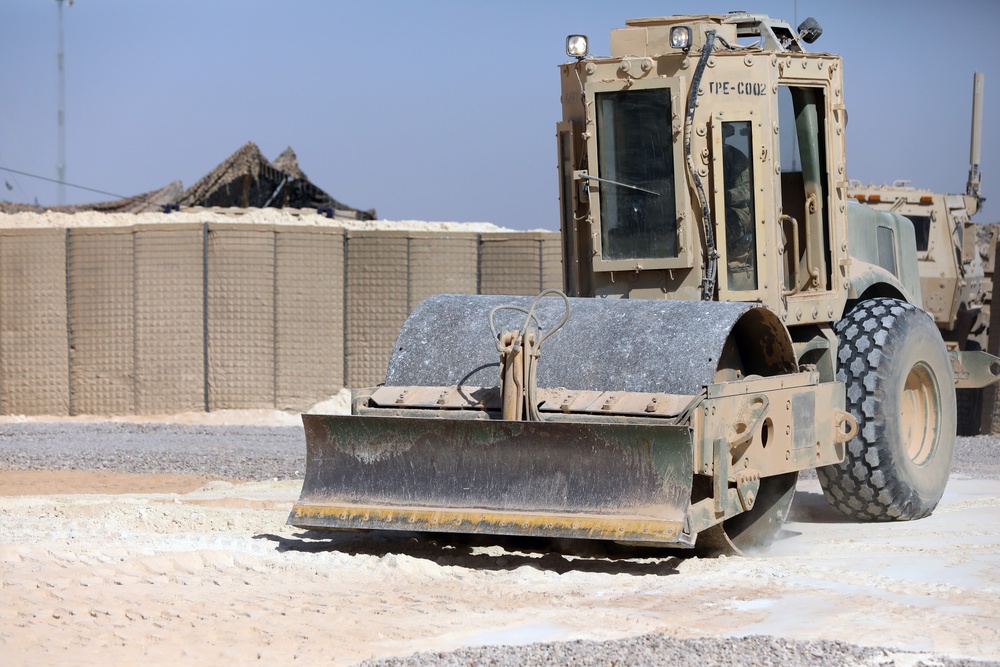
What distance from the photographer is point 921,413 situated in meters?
9.50

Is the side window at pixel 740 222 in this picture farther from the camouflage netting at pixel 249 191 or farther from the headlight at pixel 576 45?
the camouflage netting at pixel 249 191

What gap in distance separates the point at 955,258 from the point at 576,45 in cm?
797

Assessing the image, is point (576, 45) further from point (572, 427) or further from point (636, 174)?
point (572, 427)

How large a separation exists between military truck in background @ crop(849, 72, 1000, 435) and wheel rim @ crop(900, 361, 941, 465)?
4663 mm

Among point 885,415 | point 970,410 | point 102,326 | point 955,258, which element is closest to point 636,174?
point 885,415

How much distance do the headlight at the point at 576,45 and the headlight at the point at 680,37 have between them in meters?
0.55

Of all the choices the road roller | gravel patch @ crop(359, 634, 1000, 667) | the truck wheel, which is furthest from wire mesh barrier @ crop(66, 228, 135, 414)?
gravel patch @ crop(359, 634, 1000, 667)

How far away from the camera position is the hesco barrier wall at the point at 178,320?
17469 mm

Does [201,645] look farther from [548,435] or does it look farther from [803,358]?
[803,358]

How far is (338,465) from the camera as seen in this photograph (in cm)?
739

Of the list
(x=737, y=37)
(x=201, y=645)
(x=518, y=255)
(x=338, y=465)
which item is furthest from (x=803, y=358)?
(x=518, y=255)

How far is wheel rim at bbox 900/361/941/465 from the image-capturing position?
30.6 feet

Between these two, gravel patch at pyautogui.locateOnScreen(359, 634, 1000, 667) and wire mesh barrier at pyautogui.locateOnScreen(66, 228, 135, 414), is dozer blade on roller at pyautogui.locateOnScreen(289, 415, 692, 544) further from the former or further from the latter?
wire mesh barrier at pyautogui.locateOnScreen(66, 228, 135, 414)

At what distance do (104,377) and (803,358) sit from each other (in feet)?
36.7
